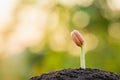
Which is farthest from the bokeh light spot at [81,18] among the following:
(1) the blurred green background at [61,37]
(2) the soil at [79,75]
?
(2) the soil at [79,75]

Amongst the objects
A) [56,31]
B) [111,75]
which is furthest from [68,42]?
[111,75]

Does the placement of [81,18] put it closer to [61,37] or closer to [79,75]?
[61,37]

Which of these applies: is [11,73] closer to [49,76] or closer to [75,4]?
[75,4]

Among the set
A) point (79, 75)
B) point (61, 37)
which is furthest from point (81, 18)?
point (79, 75)

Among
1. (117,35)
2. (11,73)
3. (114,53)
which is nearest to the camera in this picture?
(114,53)

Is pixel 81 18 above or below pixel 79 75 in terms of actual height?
above

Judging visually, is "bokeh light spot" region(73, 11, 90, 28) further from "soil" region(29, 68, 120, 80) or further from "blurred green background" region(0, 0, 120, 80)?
"soil" region(29, 68, 120, 80)

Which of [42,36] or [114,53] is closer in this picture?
[114,53]

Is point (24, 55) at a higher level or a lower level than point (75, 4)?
lower
